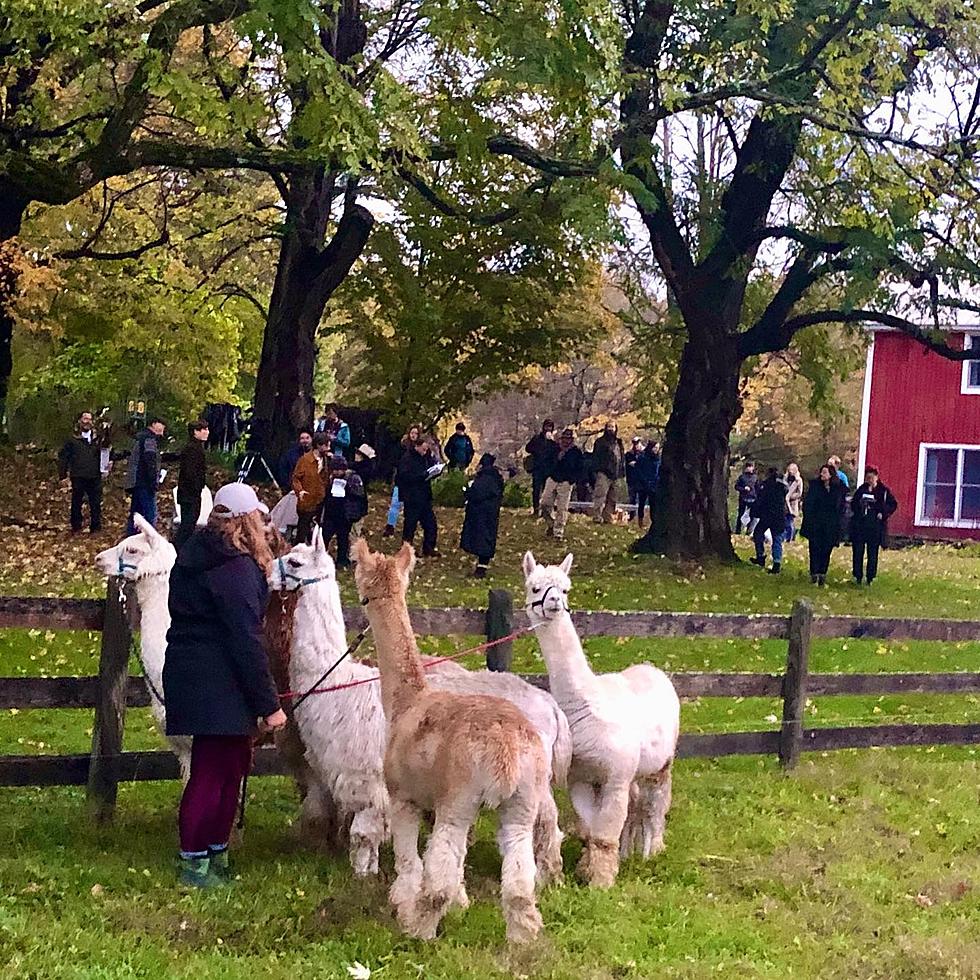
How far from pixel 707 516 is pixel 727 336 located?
2.88m

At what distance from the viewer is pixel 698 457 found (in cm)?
2170

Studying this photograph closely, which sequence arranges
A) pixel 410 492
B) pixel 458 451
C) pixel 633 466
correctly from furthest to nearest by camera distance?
pixel 633 466 < pixel 458 451 < pixel 410 492

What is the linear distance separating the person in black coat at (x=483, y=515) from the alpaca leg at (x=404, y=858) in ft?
39.0

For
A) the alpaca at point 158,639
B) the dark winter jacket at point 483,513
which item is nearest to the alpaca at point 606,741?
the alpaca at point 158,639

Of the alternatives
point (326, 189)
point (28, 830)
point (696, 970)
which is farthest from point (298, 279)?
point (696, 970)

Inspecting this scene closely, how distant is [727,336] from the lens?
846 inches

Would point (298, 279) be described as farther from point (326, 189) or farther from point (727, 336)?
point (727, 336)

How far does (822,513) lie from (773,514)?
176 centimetres

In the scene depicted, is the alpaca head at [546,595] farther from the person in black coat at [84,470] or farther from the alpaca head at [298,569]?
the person in black coat at [84,470]

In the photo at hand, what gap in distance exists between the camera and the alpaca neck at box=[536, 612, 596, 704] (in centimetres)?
709

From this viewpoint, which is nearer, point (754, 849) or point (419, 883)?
point (419, 883)

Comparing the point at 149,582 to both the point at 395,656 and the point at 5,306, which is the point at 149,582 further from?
the point at 5,306

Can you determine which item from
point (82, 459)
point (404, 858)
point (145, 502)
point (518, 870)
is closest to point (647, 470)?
point (145, 502)

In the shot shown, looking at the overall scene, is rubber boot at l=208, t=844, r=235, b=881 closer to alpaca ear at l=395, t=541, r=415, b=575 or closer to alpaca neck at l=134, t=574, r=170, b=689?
alpaca neck at l=134, t=574, r=170, b=689
